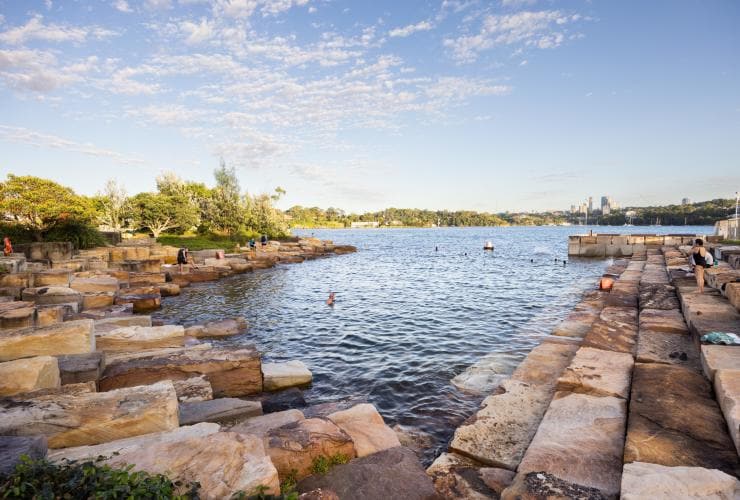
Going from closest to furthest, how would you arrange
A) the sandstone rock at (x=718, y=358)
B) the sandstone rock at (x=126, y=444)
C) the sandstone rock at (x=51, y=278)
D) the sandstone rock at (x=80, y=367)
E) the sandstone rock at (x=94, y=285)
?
the sandstone rock at (x=126, y=444) < the sandstone rock at (x=718, y=358) < the sandstone rock at (x=80, y=367) < the sandstone rock at (x=51, y=278) < the sandstone rock at (x=94, y=285)

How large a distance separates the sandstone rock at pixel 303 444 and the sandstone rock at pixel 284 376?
3.48 meters

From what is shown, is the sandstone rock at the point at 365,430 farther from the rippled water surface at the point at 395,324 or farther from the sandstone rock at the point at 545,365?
the sandstone rock at the point at 545,365

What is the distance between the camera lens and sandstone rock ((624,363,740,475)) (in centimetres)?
386

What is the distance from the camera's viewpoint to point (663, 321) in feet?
29.3

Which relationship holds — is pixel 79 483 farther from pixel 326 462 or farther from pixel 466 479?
pixel 466 479

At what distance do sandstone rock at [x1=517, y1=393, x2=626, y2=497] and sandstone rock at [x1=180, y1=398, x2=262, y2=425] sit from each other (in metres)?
4.11

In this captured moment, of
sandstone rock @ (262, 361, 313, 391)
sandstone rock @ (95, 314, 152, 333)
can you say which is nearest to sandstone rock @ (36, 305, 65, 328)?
sandstone rock @ (95, 314, 152, 333)

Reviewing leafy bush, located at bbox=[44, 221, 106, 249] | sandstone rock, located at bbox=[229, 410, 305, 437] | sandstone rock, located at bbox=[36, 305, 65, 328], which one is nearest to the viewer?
sandstone rock, located at bbox=[229, 410, 305, 437]

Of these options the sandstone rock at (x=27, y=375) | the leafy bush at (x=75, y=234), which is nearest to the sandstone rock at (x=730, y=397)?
the sandstone rock at (x=27, y=375)

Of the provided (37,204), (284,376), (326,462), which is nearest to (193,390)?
(284,376)

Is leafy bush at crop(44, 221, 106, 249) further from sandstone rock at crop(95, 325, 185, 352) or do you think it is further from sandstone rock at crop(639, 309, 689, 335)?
sandstone rock at crop(639, 309, 689, 335)

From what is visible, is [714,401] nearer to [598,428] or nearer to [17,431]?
[598,428]

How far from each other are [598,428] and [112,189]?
2141 inches

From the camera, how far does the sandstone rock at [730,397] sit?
3977mm
